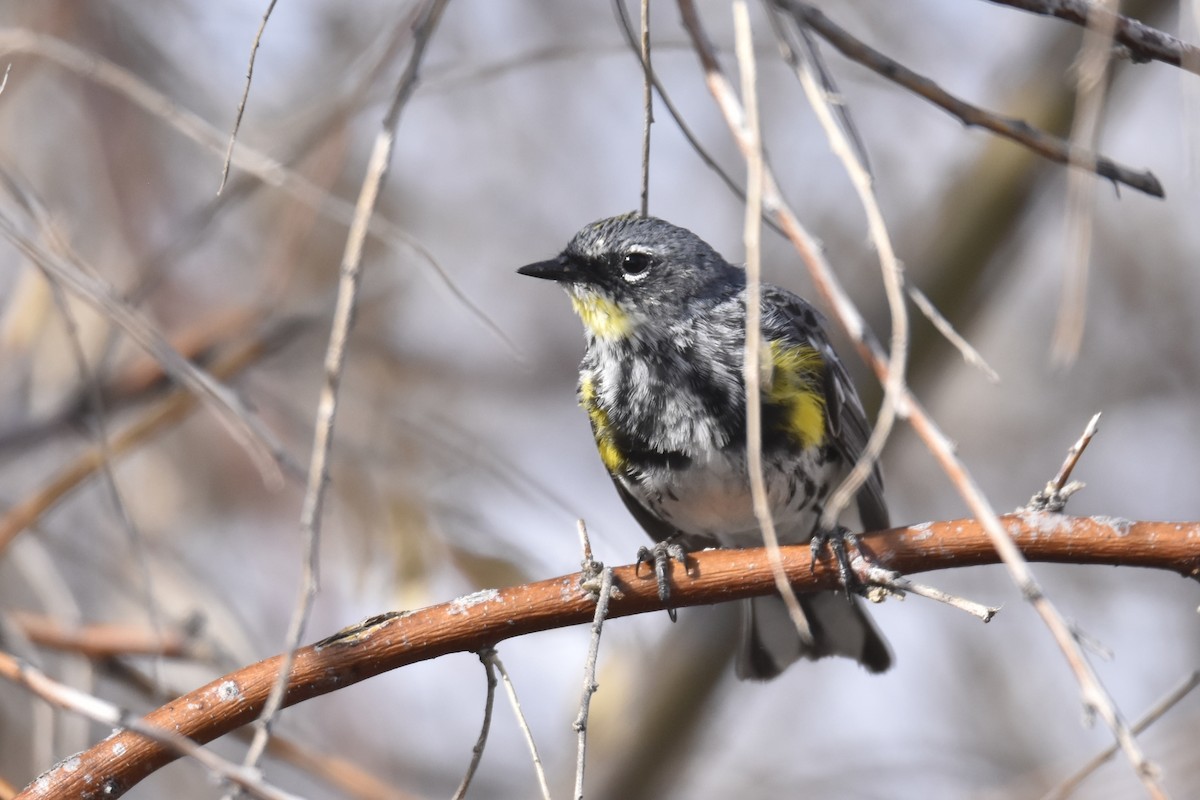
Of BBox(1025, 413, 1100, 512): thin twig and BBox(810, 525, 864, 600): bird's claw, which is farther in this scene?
BBox(810, 525, 864, 600): bird's claw

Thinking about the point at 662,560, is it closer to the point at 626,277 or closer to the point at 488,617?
the point at 488,617

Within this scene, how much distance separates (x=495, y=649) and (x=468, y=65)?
7.81 ft

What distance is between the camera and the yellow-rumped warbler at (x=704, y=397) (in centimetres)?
327

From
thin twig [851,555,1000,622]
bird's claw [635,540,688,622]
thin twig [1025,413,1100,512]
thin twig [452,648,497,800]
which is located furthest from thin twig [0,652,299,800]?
thin twig [1025,413,1100,512]

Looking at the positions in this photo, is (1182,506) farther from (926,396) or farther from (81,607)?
(81,607)

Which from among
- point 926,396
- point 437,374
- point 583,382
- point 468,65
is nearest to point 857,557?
point 583,382

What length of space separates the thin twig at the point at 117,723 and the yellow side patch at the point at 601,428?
60.7 inches

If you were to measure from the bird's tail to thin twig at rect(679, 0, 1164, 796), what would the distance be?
2360 millimetres

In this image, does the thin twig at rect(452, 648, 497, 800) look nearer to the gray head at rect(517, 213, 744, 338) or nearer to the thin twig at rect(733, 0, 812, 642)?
the thin twig at rect(733, 0, 812, 642)

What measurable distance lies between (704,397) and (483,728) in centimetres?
148

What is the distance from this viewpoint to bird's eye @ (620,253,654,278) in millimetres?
3557

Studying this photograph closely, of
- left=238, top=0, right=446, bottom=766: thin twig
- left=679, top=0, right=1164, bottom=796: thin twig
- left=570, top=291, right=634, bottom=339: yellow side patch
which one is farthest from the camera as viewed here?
left=570, top=291, right=634, bottom=339: yellow side patch

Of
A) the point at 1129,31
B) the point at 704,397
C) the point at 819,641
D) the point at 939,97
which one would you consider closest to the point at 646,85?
the point at 939,97

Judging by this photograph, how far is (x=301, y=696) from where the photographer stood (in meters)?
2.20
